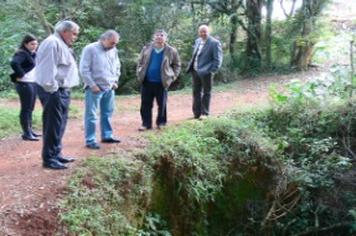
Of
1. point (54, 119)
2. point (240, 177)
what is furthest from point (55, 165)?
point (240, 177)

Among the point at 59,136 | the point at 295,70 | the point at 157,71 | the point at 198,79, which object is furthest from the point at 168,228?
the point at 295,70

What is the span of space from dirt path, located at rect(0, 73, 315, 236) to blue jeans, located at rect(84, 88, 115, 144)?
0.26 m

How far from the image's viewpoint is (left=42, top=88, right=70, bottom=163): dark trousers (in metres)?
5.98

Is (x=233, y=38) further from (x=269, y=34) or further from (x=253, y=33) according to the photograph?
(x=269, y=34)

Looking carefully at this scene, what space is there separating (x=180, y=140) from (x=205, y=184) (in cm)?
76

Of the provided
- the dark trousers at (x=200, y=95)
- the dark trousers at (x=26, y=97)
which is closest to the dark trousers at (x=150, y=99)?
the dark trousers at (x=200, y=95)

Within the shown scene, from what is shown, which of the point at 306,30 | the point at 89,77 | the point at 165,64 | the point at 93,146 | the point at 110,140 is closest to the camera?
the point at 89,77

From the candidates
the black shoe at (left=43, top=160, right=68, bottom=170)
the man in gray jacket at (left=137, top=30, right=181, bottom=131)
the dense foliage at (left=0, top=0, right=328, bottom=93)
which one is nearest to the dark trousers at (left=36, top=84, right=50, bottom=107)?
the black shoe at (left=43, top=160, right=68, bottom=170)

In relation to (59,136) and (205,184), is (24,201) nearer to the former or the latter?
(59,136)

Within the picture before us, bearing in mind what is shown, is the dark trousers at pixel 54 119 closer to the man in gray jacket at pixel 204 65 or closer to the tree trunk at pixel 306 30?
the man in gray jacket at pixel 204 65

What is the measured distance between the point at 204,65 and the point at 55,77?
13.3ft

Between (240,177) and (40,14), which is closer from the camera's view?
(240,177)

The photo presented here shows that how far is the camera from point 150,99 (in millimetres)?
8680

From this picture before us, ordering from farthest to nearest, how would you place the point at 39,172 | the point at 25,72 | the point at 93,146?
the point at 25,72, the point at 93,146, the point at 39,172
